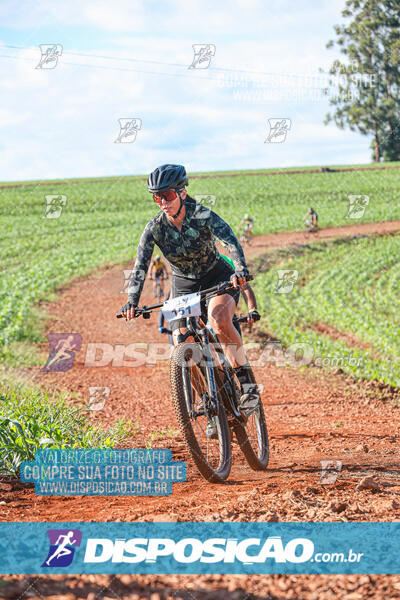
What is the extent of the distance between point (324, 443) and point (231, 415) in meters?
1.76

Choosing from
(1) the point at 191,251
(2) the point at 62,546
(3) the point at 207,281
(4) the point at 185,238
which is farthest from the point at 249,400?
(2) the point at 62,546

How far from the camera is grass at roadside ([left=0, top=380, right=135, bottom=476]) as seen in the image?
5359 millimetres

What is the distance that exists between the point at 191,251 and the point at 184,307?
2.16ft

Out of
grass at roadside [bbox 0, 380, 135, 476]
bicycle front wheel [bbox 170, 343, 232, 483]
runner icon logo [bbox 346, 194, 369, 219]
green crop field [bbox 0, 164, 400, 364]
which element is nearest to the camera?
bicycle front wheel [bbox 170, 343, 232, 483]

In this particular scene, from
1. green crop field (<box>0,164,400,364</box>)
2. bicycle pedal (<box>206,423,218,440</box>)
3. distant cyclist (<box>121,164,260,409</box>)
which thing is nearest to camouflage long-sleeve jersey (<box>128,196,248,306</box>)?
distant cyclist (<box>121,164,260,409</box>)

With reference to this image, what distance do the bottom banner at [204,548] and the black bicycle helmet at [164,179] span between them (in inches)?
105

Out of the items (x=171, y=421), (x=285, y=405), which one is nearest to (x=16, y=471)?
(x=171, y=421)

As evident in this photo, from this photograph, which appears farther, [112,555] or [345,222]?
Answer: [345,222]

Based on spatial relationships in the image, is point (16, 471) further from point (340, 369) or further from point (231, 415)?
point (340, 369)

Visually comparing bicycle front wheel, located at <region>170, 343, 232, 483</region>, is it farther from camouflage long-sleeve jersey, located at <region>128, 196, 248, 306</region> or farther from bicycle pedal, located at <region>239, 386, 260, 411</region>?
camouflage long-sleeve jersey, located at <region>128, 196, 248, 306</region>

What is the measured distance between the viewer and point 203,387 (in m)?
5.07

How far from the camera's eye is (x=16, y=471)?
5.24 meters

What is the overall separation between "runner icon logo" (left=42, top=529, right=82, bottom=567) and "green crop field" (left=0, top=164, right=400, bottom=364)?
9687mm

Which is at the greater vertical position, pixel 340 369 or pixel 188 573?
pixel 340 369
